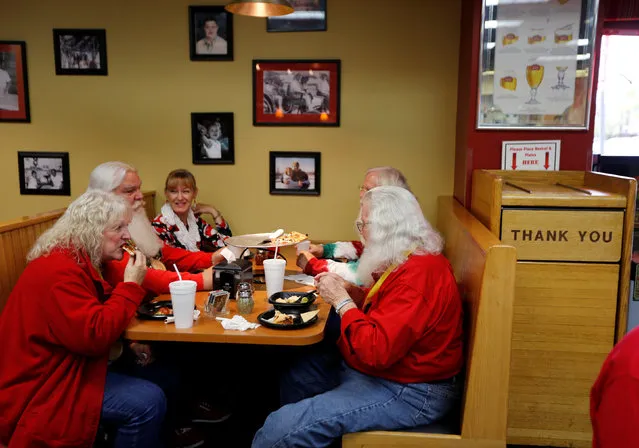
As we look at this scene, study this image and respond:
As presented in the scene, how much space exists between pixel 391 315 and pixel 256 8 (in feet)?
6.53

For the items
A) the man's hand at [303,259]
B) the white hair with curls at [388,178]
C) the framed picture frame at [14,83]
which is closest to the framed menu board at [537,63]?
the white hair with curls at [388,178]

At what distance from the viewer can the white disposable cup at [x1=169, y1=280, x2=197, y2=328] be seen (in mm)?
1959

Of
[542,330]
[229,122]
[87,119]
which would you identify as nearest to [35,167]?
[87,119]

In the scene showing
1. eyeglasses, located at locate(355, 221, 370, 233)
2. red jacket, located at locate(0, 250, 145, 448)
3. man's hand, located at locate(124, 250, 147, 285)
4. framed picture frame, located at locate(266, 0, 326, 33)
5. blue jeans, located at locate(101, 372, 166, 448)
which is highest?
framed picture frame, located at locate(266, 0, 326, 33)

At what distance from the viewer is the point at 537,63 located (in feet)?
10.6

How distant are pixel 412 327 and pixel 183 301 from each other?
32.8 inches

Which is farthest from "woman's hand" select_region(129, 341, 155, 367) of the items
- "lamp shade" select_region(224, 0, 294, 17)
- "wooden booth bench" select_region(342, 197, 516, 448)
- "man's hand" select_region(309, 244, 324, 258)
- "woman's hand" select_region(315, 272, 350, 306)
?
"lamp shade" select_region(224, 0, 294, 17)

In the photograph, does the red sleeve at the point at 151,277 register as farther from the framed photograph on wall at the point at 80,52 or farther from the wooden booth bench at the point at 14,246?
the framed photograph on wall at the point at 80,52

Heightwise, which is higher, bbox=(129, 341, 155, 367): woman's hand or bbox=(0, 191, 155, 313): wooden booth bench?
bbox=(0, 191, 155, 313): wooden booth bench

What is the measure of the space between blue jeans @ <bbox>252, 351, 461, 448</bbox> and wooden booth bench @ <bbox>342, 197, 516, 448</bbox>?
0.05 meters

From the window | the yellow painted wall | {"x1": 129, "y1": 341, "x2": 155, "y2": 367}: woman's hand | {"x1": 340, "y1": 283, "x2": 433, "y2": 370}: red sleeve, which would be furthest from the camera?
the yellow painted wall

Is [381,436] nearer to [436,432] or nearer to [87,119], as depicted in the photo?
[436,432]

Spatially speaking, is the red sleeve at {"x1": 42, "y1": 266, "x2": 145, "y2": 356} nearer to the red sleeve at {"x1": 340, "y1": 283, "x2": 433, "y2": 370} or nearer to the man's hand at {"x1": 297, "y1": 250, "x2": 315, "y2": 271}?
the red sleeve at {"x1": 340, "y1": 283, "x2": 433, "y2": 370}

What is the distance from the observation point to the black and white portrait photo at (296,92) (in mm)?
4035
